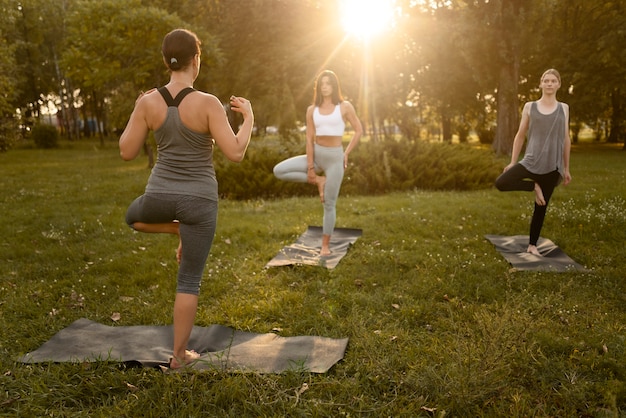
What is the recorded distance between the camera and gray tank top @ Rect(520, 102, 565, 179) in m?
6.80

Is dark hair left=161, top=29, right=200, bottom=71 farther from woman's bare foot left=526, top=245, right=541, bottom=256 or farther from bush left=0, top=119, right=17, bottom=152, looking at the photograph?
bush left=0, top=119, right=17, bottom=152

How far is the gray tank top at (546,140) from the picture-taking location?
6.80 m

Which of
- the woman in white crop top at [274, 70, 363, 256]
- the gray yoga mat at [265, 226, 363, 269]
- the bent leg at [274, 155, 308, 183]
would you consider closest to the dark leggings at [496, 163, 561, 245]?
the woman in white crop top at [274, 70, 363, 256]

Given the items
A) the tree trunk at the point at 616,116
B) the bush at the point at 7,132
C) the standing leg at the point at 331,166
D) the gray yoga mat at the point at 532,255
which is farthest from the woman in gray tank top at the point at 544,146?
the tree trunk at the point at 616,116

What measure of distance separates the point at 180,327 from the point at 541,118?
554cm

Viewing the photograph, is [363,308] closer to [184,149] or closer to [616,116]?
[184,149]

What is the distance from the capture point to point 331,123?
6934mm

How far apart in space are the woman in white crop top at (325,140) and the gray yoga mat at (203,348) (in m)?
2.84

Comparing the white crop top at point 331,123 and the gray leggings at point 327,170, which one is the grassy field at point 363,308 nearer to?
the gray leggings at point 327,170

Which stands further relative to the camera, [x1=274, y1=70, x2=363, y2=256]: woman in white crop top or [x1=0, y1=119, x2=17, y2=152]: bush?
[x1=0, y1=119, x2=17, y2=152]: bush

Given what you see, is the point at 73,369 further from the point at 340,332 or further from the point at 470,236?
the point at 470,236

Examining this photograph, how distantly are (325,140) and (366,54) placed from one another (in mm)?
23219

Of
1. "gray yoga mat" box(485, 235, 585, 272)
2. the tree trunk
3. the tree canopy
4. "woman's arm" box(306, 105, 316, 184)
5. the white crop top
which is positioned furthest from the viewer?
the tree trunk

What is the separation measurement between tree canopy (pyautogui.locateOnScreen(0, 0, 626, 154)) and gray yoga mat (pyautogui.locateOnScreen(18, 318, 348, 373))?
1312cm
